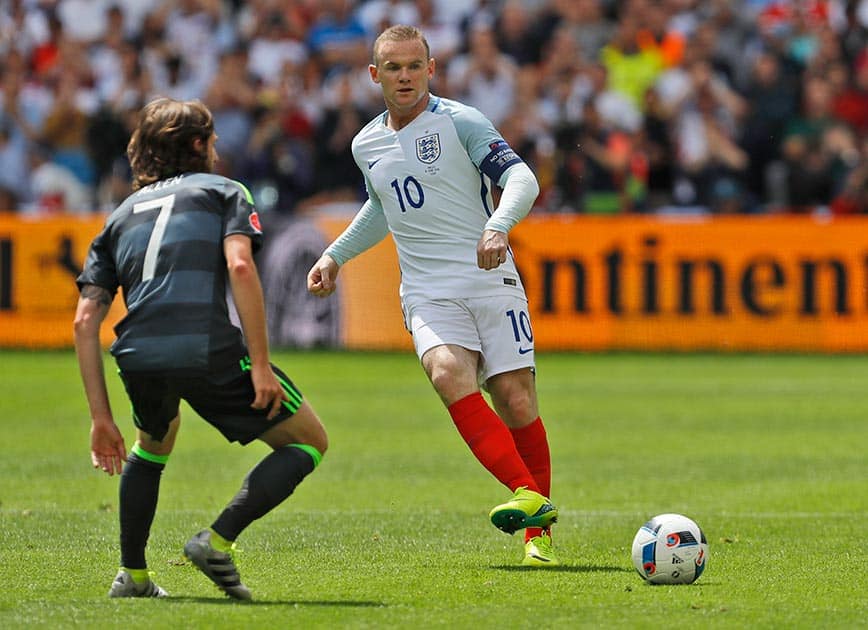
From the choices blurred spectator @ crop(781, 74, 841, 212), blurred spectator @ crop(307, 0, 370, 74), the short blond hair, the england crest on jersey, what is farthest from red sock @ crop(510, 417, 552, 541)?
blurred spectator @ crop(307, 0, 370, 74)

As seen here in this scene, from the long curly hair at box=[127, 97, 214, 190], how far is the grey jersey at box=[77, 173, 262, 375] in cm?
11

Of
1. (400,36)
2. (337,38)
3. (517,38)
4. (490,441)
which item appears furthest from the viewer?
(337,38)

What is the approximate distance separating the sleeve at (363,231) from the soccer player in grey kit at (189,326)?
166cm

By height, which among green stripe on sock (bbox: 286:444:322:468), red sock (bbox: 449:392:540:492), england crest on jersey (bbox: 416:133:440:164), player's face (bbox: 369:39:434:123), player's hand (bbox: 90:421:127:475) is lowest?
red sock (bbox: 449:392:540:492)

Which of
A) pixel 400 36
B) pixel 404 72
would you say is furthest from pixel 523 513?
pixel 400 36

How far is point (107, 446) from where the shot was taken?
6008 millimetres

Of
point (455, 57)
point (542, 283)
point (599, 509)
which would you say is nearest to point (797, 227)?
point (542, 283)

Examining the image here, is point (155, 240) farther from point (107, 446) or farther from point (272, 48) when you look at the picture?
point (272, 48)

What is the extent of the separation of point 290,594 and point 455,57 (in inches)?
657

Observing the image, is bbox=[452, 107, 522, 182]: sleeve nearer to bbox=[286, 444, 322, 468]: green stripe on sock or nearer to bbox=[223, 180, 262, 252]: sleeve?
bbox=[223, 180, 262, 252]: sleeve

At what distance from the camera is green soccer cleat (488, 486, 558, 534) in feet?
21.8

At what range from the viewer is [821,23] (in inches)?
883

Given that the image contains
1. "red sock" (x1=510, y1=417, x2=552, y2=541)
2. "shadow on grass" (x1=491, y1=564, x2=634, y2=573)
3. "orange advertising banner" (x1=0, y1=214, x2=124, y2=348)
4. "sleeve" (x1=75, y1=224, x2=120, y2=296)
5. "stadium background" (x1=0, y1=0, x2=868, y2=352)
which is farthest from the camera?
"orange advertising banner" (x1=0, y1=214, x2=124, y2=348)

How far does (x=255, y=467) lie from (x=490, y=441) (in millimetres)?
1430
